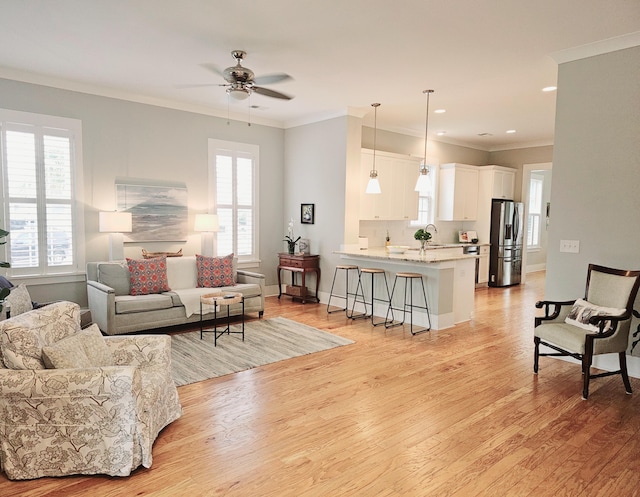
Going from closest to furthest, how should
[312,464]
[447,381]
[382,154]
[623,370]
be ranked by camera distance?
[312,464] < [623,370] < [447,381] < [382,154]

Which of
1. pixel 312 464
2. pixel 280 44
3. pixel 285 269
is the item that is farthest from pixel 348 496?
pixel 285 269

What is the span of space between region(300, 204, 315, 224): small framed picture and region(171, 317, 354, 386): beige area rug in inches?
80.7

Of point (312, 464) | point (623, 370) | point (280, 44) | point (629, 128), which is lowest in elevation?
point (312, 464)

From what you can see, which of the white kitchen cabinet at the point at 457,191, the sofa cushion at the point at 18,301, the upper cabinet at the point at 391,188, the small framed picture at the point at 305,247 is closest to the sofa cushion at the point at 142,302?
the sofa cushion at the point at 18,301

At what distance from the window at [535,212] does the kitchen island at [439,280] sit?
6442mm

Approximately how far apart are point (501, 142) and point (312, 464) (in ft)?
28.1

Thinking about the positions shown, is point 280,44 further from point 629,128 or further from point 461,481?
point 461,481

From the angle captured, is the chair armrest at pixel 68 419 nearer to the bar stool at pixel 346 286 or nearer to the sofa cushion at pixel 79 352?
the sofa cushion at pixel 79 352

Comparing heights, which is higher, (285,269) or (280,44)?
(280,44)

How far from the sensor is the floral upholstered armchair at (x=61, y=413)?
226cm

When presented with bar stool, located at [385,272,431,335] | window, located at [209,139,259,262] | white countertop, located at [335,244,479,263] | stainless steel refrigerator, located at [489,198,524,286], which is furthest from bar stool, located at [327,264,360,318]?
stainless steel refrigerator, located at [489,198,524,286]

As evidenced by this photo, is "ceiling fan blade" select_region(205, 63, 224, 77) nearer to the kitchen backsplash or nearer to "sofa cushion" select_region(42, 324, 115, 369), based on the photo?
"sofa cushion" select_region(42, 324, 115, 369)

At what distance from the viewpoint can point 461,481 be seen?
7.72 ft

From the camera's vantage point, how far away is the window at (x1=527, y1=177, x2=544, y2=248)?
448 inches
